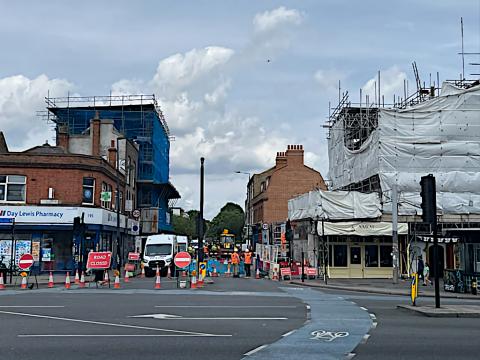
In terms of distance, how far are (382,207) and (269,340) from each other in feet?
88.6

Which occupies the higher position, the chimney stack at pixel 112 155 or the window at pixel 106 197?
the chimney stack at pixel 112 155

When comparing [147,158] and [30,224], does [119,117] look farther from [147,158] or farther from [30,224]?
[30,224]

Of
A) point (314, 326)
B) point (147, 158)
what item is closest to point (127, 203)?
point (147, 158)

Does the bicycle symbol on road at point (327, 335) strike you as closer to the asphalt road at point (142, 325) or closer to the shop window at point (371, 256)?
the asphalt road at point (142, 325)

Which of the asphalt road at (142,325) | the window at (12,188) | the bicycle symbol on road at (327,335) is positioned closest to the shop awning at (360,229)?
the asphalt road at (142,325)

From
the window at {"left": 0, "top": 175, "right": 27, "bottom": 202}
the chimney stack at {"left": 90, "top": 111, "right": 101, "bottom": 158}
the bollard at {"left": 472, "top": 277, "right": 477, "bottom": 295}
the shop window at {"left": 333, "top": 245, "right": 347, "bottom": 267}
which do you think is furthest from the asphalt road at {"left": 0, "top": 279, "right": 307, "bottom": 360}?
the chimney stack at {"left": 90, "top": 111, "right": 101, "bottom": 158}

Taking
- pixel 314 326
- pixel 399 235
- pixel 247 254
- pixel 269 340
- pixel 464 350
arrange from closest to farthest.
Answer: pixel 464 350
pixel 269 340
pixel 314 326
pixel 399 235
pixel 247 254

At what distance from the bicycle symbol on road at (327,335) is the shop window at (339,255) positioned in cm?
2459

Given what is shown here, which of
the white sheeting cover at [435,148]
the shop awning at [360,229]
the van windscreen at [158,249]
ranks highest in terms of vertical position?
the white sheeting cover at [435,148]

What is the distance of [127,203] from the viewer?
5659cm

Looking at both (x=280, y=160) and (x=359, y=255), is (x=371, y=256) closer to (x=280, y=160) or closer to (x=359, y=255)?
(x=359, y=255)

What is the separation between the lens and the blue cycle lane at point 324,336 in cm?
1059

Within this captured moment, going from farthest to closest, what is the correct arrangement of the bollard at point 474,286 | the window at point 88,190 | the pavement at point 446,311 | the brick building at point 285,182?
the brick building at point 285,182 < the window at point 88,190 < the bollard at point 474,286 < the pavement at point 446,311

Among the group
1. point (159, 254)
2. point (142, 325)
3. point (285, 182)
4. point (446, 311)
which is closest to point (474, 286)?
point (446, 311)
